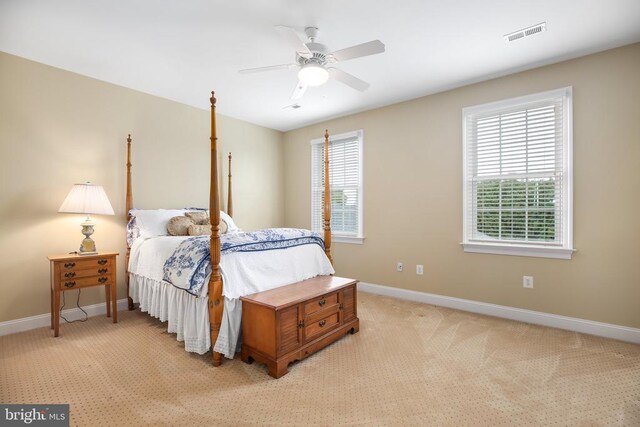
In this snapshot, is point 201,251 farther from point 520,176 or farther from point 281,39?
point 520,176

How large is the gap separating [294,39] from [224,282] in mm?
1780

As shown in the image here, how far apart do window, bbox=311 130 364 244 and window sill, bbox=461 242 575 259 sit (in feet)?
4.94

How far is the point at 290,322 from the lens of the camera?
2.26 meters

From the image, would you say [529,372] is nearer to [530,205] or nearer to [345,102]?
[530,205]

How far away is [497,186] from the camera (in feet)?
11.0

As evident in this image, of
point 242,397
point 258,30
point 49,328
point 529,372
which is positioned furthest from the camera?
point 49,328

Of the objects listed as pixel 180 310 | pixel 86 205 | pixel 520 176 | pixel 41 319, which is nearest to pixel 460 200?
pixel 520 176

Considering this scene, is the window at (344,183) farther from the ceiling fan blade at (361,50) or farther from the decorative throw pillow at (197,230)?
the ceiling fan blade at (361,50)

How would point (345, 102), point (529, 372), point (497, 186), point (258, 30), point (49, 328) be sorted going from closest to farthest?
point (529, 372), point (258, 30), point (49, 328), point (497, 186), point (345, 102)

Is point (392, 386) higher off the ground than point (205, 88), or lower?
lower

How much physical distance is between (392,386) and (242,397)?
3.12 ft

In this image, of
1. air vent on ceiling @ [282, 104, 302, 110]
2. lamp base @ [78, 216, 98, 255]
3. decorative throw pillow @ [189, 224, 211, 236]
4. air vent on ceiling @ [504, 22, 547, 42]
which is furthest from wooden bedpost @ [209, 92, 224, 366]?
air vent on ceiling @ [504, 22, 547, 42]

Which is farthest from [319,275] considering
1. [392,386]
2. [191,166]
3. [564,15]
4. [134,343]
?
[564,15]

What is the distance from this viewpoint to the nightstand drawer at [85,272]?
9.32 ft
